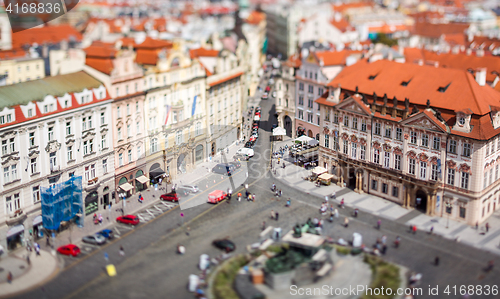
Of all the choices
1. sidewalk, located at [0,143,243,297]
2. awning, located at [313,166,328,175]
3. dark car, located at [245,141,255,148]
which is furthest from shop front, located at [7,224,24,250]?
dark car, located at [245,141,255,148]

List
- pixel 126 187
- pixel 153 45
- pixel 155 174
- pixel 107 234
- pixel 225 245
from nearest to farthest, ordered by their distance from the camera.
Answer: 1. pixel 225 245
2. pixel 107 234
3. pixel 126 187
4. pixel 155 174
5. pixel 153 45

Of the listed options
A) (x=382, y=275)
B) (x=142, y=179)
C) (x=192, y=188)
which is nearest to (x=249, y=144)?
(x=192, y=188)

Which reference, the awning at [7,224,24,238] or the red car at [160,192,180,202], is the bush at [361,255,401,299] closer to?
the red car at [160,192,180,202]

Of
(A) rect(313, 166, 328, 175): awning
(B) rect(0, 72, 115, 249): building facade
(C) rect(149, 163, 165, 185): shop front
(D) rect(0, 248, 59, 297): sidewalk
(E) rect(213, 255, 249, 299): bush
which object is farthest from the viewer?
(C) rect(149, 163, 165, 185): shop front

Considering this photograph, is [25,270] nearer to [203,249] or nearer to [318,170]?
[203,249]

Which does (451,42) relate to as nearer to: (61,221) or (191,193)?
(191,193)

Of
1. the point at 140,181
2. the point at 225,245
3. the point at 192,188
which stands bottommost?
the point at 225,245
